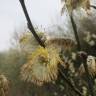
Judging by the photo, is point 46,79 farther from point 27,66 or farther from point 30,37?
point 30,37

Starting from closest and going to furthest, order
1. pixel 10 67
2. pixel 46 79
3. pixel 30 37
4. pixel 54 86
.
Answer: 1. pixel 46 79
2. pixel 30 37
3. pixel 54 86
4. pixel 10 67

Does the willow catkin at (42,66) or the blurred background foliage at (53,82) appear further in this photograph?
the blurred background foliage at (53,82)

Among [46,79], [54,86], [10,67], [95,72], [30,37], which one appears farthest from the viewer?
[10,67]

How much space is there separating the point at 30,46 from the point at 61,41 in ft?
1.99

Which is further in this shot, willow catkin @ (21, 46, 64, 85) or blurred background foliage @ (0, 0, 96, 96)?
blurred background foliage @ (0, 0, 96, 96)

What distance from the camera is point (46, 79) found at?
405 cm

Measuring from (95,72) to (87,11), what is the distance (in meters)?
0.63

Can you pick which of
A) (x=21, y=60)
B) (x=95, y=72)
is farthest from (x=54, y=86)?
(x=95, y=72)

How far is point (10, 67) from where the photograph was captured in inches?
1042

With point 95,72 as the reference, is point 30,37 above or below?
above

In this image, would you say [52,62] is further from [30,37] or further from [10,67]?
[10,67]

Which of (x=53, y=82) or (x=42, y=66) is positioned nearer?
(x=42, y=66)

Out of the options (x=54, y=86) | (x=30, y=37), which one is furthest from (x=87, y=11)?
(x=54, y=86)

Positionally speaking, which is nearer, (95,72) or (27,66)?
(27,66)
